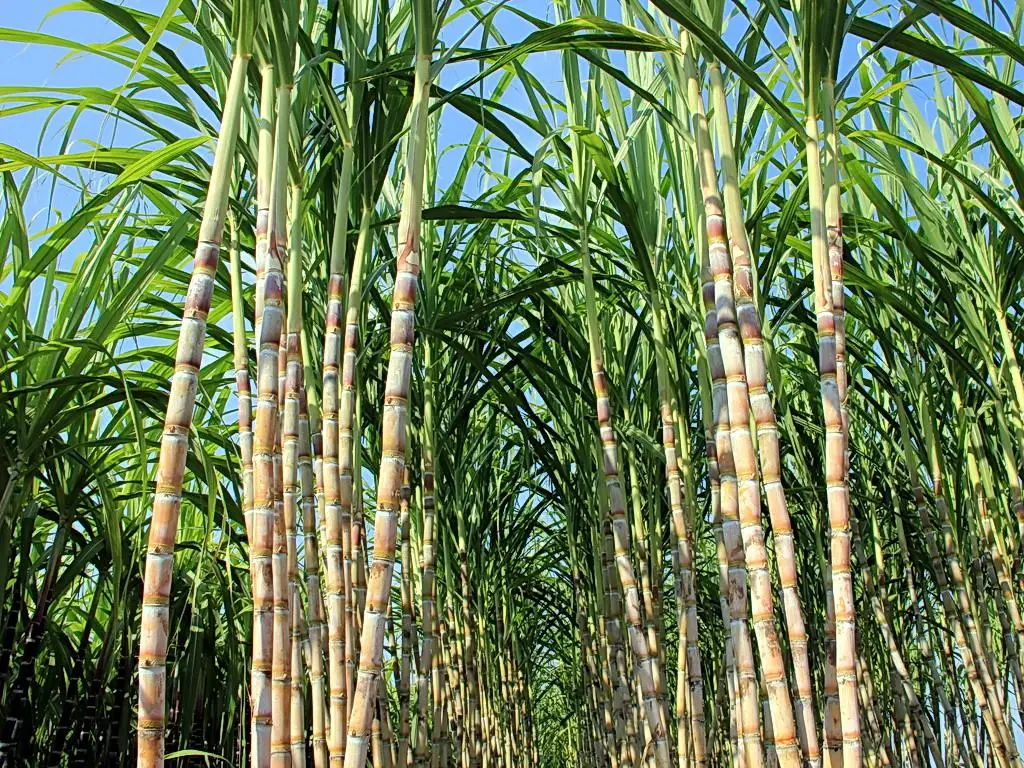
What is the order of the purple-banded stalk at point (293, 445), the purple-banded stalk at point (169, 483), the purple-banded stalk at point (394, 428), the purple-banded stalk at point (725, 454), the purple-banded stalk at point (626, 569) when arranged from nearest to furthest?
the purple-banded stalk at point (169, 483) → the purple-banded stalk at point (394, 428) → the purple-banded stalk at point (725, 454) → the purple-banded stalk at point (293, 445) → the purple-banded stalk at point (626, 569)

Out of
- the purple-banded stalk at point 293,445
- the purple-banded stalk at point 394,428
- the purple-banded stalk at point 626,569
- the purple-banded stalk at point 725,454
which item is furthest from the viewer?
the purple-banded stalk at point 626,569

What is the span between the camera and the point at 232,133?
4.92 feet

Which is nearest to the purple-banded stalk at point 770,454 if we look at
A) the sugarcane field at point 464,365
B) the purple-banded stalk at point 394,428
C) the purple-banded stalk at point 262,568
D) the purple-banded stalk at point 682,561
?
the sugarcane field at point 464,365

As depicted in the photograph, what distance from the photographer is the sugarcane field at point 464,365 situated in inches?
63.0

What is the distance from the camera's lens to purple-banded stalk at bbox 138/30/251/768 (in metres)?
1.26

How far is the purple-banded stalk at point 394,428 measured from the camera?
4.83 ft

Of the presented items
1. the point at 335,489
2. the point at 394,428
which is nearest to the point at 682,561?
the point at 335,489

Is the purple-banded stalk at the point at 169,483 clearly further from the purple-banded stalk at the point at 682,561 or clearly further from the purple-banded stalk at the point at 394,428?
the purple-banded stalk at the point at 682,561

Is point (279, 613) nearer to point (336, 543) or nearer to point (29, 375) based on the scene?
point (336, 543)

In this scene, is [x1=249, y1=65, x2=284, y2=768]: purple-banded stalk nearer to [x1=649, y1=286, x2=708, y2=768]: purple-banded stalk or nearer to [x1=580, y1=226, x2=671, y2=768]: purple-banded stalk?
[x1=580, y1=226, x2=671, y2=768]: purple-banded stalk

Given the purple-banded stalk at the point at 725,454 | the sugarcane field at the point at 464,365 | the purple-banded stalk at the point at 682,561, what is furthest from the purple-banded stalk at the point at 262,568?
the purple-banded stalk at the point at 682,561

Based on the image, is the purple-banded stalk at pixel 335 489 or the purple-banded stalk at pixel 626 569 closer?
the purple-banded stalk at pixel 335 489

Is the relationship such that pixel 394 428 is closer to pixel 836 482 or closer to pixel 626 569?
pixel 836 482

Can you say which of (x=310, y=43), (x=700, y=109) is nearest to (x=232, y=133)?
(x=310, y=43)
